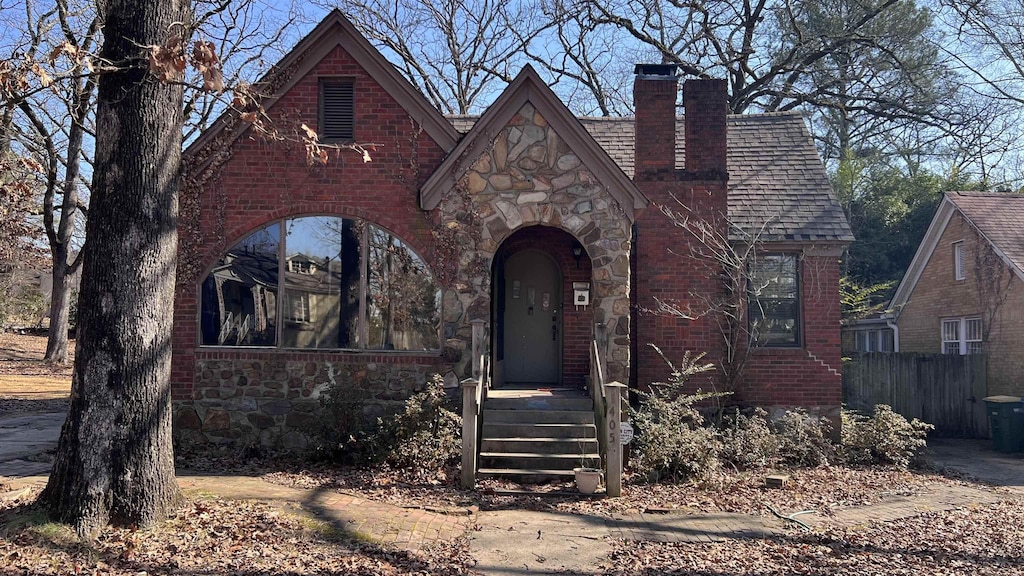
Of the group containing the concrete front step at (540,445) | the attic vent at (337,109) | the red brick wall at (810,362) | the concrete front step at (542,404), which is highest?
the attic vent at (337,109)

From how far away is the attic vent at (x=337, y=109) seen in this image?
36.5 feet

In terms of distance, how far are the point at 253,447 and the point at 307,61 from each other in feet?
18.9

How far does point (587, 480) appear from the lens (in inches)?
349

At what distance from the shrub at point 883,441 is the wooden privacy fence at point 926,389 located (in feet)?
13.4

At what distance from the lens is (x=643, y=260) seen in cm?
1252

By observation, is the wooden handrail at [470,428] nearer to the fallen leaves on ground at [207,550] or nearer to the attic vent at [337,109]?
the fallen leaves on ground at [207,550]

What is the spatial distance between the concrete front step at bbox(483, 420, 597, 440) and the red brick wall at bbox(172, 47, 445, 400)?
110 inches

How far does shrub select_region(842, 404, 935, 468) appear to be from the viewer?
37.5 feet

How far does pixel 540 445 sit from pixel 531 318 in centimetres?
357

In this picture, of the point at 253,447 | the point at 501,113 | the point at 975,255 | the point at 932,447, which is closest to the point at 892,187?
the point at 975,255

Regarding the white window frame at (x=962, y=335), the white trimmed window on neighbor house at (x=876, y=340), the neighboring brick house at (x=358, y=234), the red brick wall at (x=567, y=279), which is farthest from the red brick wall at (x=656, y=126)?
the white trimmed window on neighbor house at (x=876, y=340)

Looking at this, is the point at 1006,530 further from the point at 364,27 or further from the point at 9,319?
the point at 9,319

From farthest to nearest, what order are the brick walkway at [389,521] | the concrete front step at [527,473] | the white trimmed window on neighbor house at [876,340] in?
the white trimmed window on neighbor house at [876,340]
the concrete front step at [527,473]
the brick walkway at [389,521]

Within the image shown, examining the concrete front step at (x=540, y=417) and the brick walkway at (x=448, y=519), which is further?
the concrete front step at (x=540, y=417)
